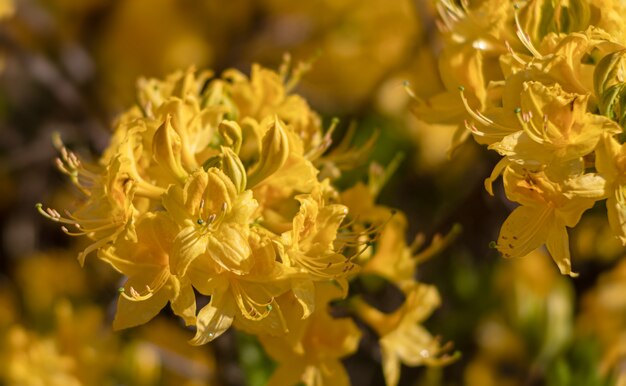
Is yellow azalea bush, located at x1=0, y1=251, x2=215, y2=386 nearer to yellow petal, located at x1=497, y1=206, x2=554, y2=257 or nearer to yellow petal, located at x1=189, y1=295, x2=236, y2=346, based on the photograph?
yellow petal, located at x1=189, y1=295, x2=236, y2=346

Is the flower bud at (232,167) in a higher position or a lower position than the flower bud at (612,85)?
lower

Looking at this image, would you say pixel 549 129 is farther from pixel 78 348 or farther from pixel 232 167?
pixel 78 348

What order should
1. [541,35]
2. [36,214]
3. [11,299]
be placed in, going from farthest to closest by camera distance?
[36,214] < [11,299] < [541,35]

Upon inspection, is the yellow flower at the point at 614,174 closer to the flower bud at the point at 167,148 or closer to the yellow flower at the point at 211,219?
the yellow flower at the point at 211,219

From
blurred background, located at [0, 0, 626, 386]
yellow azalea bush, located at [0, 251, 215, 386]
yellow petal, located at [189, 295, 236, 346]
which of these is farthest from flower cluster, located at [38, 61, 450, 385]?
yellow azalea bush, located at [0, 251, 215, 386]

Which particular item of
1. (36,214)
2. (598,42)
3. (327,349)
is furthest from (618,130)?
(36,214)

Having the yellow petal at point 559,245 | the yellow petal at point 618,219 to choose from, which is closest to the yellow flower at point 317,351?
the yellow petal at point 559,245

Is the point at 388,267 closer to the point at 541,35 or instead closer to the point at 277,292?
the point at 277,292
